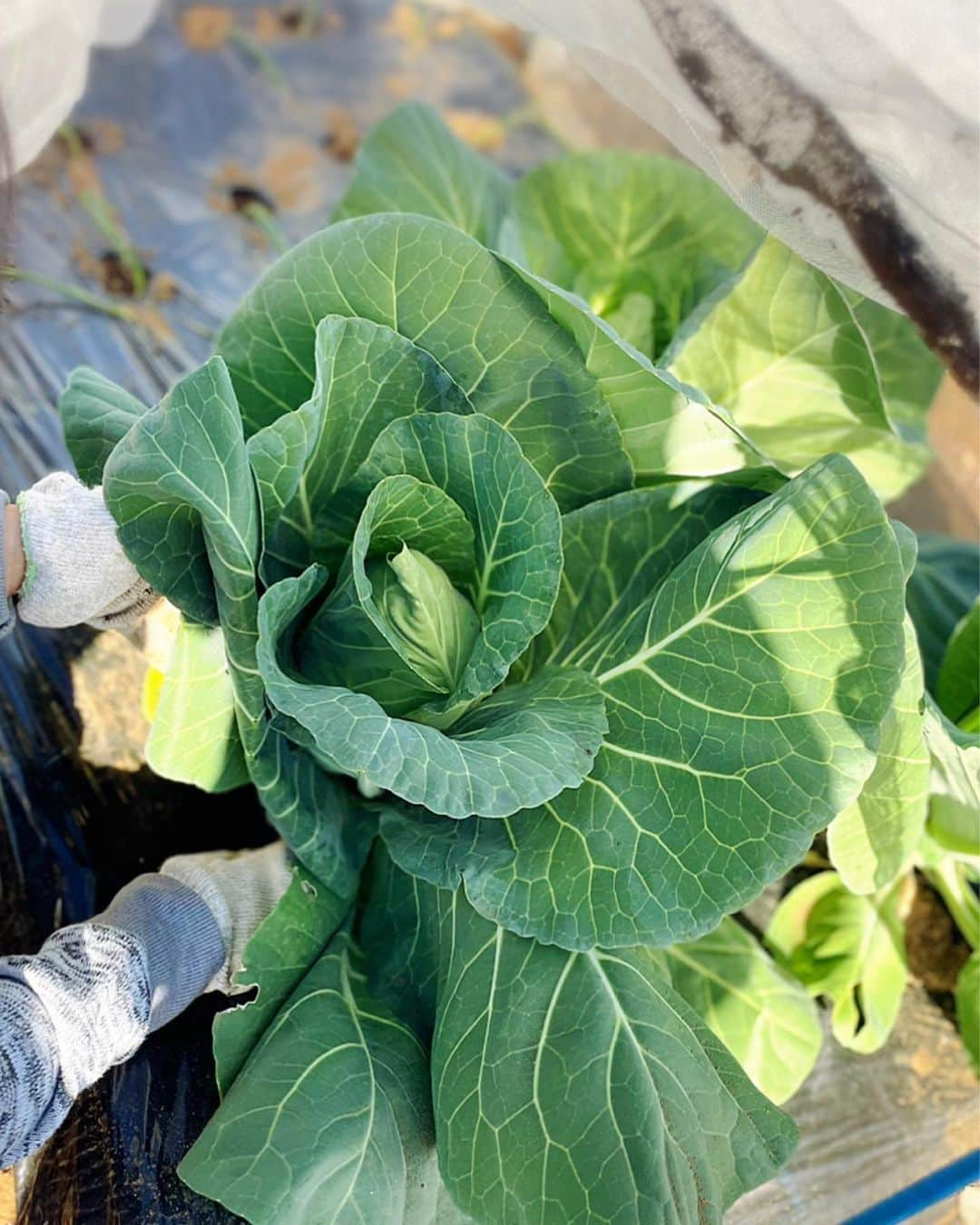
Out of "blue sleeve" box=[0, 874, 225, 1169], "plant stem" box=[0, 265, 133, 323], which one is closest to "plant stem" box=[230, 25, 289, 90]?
"plant stem" box=[0, 265, 133, 323]

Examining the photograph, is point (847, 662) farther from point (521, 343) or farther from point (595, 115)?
point (595, 115)

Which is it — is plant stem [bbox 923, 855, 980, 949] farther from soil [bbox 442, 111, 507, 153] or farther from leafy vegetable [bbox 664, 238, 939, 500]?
soil [bbox 442, 111, 507, 153]

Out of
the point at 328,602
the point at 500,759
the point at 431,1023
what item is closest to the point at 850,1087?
the point at 431,1023

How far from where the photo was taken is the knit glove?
3.02 ft

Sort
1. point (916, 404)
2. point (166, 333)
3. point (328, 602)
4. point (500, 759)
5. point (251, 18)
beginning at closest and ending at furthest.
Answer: point (500, 759) < point (328, 602) < point (916, 404) < point (166, 333) < point (251, 18)

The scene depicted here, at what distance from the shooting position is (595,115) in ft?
7.13

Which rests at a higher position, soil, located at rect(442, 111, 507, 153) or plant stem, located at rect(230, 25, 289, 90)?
soil, located at rect(442, 111, 507, 153)

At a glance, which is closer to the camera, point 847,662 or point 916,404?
point 847,662

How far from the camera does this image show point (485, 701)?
0.98 metres

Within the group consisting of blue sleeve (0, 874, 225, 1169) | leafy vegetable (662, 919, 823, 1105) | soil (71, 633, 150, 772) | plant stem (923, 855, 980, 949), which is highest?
plant stem (923, 855, 980, 949)

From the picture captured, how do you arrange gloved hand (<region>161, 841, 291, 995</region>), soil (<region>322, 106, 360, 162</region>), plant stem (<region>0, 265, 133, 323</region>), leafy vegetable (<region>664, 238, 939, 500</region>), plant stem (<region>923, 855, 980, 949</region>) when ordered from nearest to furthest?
gloved hand (<region>161, 841, 291, 995</region>) → leafy vegetable (<region>664, 238, 939, 500</region>) → plant stem (<region>923, 855, 980, 949</region>) → plant stem (<region>0, 265, 133, 323</region>) → soil (<region>322, 106, 360, 162</region>)

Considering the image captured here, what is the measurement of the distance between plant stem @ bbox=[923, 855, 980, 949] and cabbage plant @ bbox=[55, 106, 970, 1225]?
351mm

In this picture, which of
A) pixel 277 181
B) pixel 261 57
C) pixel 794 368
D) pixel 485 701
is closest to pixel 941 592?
pixel 794 368

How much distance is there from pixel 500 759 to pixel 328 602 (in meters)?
0.23
